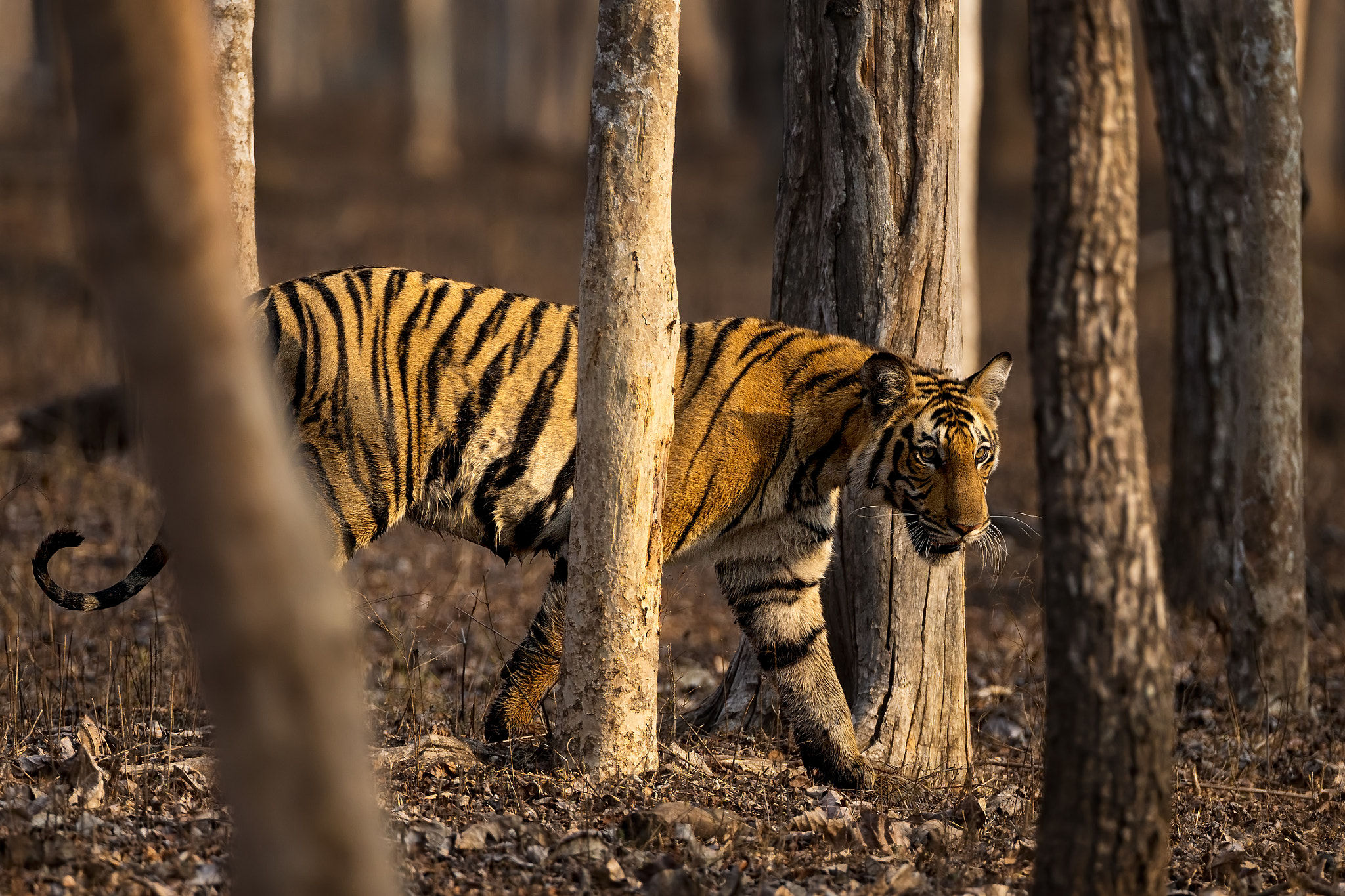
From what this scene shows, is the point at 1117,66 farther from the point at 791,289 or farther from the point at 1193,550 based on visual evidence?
the point at 1193,550

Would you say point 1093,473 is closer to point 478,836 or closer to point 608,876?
point 608,876

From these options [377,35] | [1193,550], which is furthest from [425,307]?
[377,35]

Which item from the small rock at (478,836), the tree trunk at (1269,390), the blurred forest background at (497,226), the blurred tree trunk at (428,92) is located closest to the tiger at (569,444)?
the blurred forest background at (497,226)

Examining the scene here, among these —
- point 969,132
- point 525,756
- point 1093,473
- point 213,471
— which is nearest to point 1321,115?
point 969,132

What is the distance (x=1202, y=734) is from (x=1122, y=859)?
2895 millimetres

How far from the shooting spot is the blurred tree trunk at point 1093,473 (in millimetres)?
2791

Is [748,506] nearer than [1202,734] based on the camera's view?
Yes

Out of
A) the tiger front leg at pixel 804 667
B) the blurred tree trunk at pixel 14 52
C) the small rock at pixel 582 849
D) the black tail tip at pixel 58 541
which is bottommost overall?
the small rock at pixel 582 849

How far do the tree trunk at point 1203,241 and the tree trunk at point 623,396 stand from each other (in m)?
4.01

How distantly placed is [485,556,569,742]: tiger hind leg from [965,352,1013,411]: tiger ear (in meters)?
1.59

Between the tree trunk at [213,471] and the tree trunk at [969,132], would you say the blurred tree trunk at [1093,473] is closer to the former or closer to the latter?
the tree trunk at [213,471]

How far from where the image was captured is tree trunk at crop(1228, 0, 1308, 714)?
18.7 ft

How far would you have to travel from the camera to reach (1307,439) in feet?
38.7

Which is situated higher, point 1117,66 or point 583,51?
point 583,51
